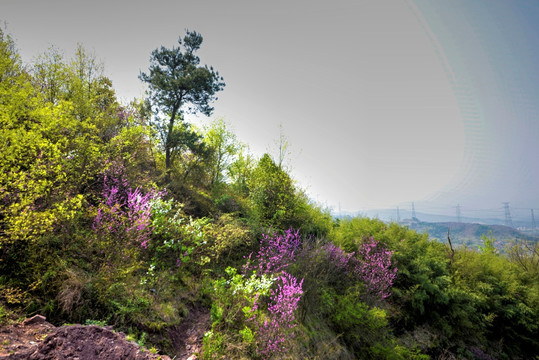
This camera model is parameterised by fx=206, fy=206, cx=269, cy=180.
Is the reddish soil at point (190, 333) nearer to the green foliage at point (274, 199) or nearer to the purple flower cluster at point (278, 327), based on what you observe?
the purple flower cluster at point (278, 327)

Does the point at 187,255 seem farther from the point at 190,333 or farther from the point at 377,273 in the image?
the point at 377,273

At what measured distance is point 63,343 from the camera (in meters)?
2.31

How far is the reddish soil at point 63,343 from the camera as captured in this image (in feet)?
7.15

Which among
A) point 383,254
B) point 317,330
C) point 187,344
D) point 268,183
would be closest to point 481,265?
point 383,254

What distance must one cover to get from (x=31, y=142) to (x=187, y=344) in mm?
4666

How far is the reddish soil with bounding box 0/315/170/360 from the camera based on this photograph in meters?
2.18

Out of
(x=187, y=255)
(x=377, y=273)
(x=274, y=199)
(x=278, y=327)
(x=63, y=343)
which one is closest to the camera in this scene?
Answer: (x=63, y=343)

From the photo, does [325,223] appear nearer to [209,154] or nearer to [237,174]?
[209,154]

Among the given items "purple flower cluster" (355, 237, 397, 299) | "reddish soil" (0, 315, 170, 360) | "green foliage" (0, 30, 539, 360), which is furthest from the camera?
"purple flower cluster" (355, 237, 397, 299)

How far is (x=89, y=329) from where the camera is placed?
2.57m

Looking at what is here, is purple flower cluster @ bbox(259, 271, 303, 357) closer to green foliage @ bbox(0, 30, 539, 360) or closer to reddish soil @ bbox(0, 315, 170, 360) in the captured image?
green foliage @ bbox(0, 30, 539, 360)

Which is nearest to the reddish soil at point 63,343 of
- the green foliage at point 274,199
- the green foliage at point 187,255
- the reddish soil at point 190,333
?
the green foliage at point 187,255

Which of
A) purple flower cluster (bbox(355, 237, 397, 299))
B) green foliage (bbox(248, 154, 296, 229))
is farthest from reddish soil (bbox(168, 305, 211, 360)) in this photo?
purple flower cluster (bbox(355, 237, 397, 299))

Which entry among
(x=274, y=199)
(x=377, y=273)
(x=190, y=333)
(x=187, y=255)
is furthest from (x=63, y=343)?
(x=377, y=273)
